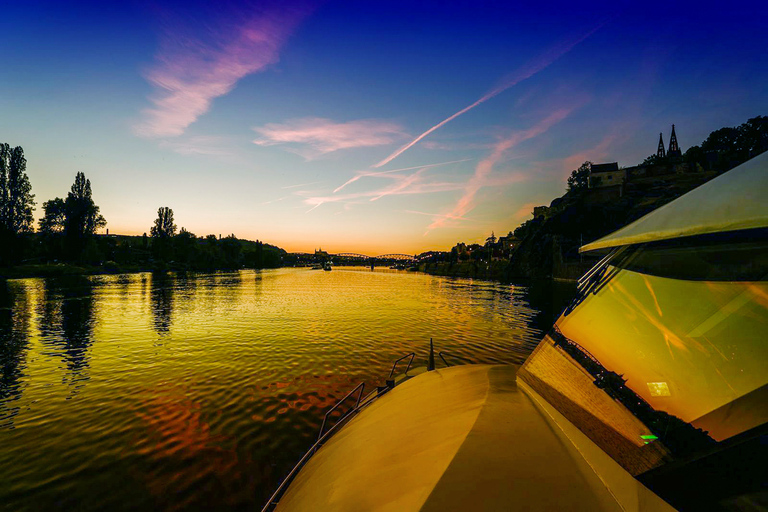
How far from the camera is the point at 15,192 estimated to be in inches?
2990

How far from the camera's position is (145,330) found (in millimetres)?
24203

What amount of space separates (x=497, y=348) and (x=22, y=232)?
385 feet

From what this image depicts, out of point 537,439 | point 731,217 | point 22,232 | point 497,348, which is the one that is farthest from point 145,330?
point 22,232

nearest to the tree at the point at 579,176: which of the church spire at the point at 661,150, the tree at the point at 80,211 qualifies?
the church spire at the point at 661,150

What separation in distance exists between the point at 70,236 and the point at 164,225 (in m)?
49.2

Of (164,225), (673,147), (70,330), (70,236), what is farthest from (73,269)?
(673,147)

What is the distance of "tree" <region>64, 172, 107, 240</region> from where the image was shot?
8788cm

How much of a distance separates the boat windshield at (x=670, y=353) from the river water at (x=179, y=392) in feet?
25.6

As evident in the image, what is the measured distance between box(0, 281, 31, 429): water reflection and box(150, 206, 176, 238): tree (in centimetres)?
11640

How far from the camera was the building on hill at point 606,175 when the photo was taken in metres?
95.8

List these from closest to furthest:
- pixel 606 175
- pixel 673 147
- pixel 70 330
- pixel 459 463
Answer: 1. pixel 459 463
2. pixel 70 330
3. pixel 606 175
4. pixel 673 147

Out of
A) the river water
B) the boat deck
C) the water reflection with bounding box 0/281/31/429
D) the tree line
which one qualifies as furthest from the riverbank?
the boat deck

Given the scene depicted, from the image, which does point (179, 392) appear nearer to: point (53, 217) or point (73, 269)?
point (73, 269)

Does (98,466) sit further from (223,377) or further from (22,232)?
(22,232)
